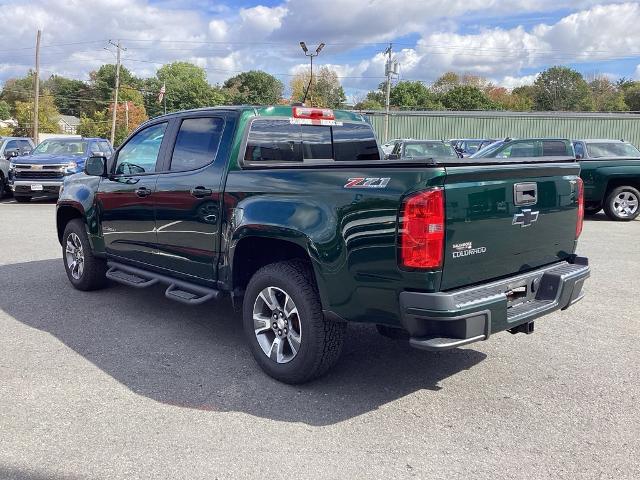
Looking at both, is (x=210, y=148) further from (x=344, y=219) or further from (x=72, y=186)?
(x=72, y=186)

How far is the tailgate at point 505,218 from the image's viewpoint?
10.8ft

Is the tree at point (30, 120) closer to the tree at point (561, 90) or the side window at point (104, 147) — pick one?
the side window at point (104, 147)

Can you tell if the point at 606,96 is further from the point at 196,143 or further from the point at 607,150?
the point at 196,143

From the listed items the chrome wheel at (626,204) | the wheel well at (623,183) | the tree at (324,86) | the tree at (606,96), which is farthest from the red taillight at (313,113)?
the tree at (606,96)

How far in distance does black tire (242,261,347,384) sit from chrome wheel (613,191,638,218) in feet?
36.9

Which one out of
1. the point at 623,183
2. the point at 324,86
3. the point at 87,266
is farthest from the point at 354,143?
the point at 324,86

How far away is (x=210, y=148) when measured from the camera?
15.2 ft

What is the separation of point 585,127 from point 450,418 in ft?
125

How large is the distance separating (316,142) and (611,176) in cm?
1001

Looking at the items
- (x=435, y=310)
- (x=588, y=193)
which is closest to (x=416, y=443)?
(x=435, y=310)

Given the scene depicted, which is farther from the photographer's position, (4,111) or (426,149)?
(4,111)

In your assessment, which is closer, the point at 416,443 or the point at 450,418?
the point at 416,443

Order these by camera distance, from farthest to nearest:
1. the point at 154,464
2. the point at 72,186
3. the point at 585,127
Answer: the point at 585,127 → the point at 72,186 → the point at 154,464

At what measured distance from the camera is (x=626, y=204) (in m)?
13.0
